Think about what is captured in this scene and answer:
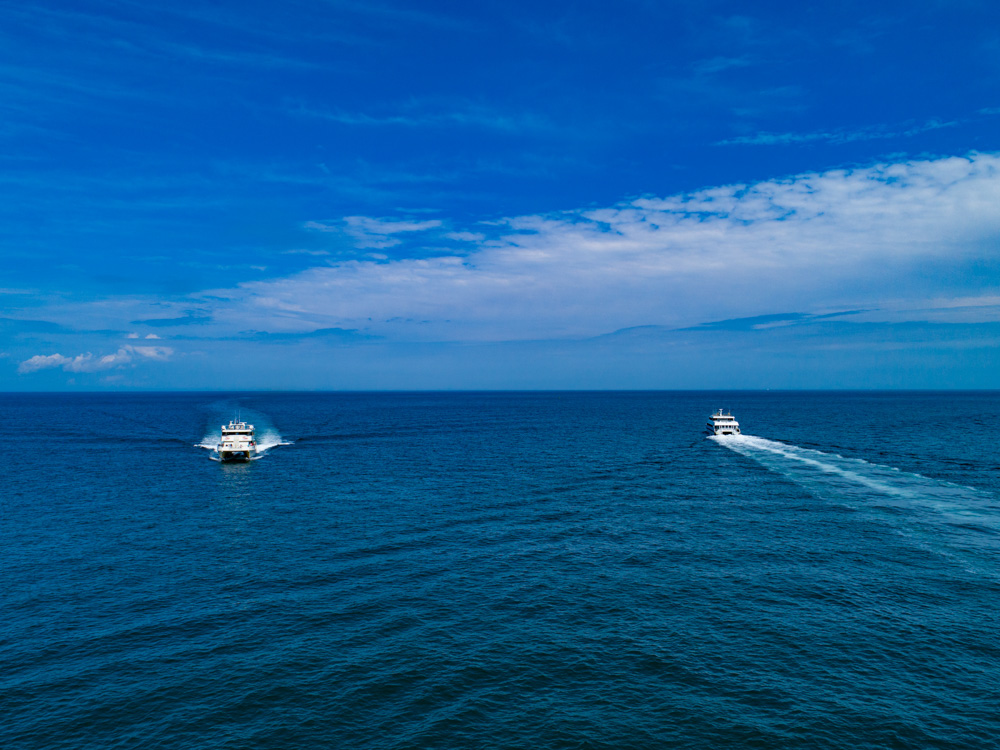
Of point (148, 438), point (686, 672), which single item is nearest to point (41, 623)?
point (686, 672)

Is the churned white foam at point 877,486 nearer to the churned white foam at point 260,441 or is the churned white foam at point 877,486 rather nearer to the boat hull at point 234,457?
the boat hull at point 234,457

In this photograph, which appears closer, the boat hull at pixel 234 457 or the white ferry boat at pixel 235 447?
the white ferry boat at pixel 235 447

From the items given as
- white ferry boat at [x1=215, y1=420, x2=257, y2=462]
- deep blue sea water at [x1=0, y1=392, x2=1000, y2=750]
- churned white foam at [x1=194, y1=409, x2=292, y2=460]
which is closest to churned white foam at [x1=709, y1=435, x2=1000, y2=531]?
deep blue sea water at [x1=0, y1=392, x2=1000, y2=750]

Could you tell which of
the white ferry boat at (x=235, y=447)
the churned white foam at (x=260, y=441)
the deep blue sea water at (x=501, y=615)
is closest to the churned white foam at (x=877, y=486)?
the deep blue sea water at (x=501, y=615)

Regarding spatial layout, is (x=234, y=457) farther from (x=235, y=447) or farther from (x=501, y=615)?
(x=501, y=615)

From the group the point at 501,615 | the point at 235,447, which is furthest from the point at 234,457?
the point at 501,615

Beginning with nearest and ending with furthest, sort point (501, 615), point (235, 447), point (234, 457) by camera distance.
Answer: point (501, 615) < point (235, 447) < point (234, 457)

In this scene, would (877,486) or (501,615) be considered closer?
(501,615)

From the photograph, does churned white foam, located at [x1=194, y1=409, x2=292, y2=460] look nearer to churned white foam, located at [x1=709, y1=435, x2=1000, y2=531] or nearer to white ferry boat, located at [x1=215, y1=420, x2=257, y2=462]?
white ferry boat, located at [x1=215, y1=420, x2=257, y2=462]

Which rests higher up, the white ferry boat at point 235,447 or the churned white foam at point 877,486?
the white ferry boat at point 235,447
